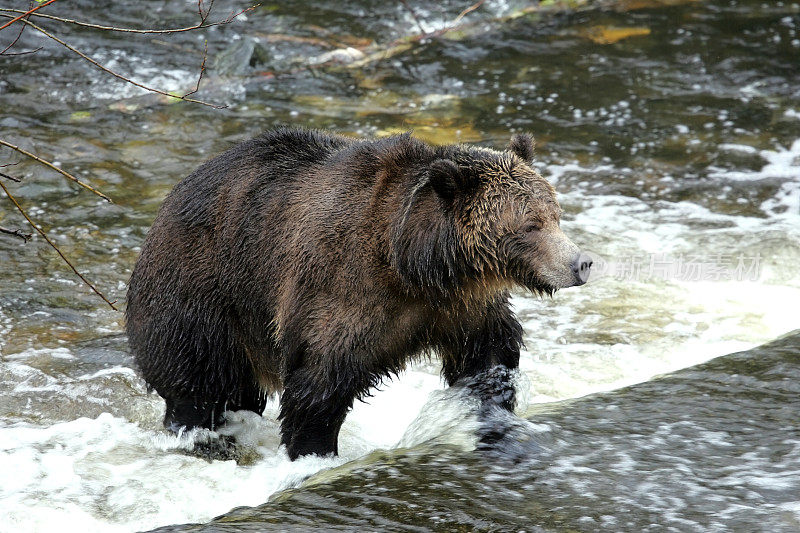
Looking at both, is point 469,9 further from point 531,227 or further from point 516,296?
point 531,227

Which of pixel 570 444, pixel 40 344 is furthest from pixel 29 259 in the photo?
pixel 570 444

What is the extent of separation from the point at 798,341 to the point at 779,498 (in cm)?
207

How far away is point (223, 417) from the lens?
6.34 m

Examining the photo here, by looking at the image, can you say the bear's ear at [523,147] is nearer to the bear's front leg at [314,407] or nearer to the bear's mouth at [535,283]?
the bear's mouth at [535,283]

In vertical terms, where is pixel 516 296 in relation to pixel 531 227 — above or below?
below

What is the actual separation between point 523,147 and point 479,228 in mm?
612

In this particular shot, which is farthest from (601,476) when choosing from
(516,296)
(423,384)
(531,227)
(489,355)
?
(516,296)

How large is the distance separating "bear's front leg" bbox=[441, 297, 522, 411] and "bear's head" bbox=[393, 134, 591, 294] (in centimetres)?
43

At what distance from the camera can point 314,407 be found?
5199mm

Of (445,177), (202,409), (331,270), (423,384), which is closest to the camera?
(445,177)

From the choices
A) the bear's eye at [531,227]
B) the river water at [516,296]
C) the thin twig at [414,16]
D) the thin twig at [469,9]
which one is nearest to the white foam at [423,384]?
the river water at [516,296]

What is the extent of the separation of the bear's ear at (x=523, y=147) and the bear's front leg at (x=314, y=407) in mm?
1478

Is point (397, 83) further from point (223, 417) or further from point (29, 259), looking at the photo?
point (223, 417)

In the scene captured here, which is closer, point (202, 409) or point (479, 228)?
point (479, 228)
